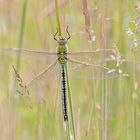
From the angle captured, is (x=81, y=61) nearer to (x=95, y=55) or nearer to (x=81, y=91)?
(x=95, y=55)

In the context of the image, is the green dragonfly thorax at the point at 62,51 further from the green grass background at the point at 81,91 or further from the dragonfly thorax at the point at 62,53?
the green grass background at the point at 81,91

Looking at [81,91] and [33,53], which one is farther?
[81,91]

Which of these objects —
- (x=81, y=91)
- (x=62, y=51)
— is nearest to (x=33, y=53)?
(x=62, y=51)

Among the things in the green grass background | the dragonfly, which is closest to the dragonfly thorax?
the dragonfly

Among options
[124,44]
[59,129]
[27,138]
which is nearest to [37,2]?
[124,44]

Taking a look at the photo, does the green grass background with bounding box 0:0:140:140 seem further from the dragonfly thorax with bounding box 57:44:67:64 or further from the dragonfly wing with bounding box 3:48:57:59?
the dragonfly thorax with bounding box 57:44:67:64

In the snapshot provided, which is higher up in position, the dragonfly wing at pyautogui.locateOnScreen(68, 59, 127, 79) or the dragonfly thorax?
the dragonfly thorax

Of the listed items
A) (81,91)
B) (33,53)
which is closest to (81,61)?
(33,53)

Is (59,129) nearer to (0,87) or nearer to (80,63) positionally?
(80,63)

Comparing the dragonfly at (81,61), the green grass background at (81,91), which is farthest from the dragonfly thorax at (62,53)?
the green grass background at (81,91)
